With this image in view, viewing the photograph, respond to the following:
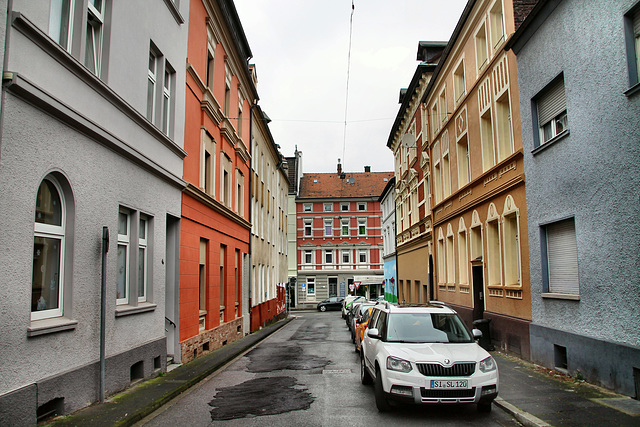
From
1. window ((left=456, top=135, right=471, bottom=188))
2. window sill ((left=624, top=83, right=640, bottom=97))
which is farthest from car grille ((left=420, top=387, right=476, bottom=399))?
window ((left=456, top=135, right=471, bottom=188))

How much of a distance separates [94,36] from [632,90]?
29.1 ft

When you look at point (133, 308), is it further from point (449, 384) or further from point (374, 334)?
point (449, 384)

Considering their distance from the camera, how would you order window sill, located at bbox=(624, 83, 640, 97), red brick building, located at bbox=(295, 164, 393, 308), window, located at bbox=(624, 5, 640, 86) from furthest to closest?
red brick building, located at bbox=(295, 164, 393, 308)
window, located at bbox=(624, 5, 640, 86)
window sill, located at bbox=(624, 83, 640, 97)

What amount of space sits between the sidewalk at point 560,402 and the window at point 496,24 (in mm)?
9361

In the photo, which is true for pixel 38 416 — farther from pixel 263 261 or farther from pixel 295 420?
pixel 263 261

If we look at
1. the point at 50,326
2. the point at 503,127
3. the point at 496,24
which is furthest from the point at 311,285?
the point at 50,326

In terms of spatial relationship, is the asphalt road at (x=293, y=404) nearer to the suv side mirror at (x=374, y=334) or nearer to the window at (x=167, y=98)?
the suv side mirror at (x=374, y=334)

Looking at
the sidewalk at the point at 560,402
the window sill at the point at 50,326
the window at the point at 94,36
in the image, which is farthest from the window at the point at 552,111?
the window sill at the point at 50,326

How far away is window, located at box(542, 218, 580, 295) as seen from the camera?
10469mm

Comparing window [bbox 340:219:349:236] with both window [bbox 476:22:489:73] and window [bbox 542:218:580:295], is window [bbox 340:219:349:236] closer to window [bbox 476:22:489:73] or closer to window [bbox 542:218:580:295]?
window [bbox 476:22:489:73]

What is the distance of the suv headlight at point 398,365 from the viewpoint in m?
7.47

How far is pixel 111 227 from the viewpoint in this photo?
905cm

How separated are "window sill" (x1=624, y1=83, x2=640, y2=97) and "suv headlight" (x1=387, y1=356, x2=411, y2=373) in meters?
5.43

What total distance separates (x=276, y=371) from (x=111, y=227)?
18.4 ft
